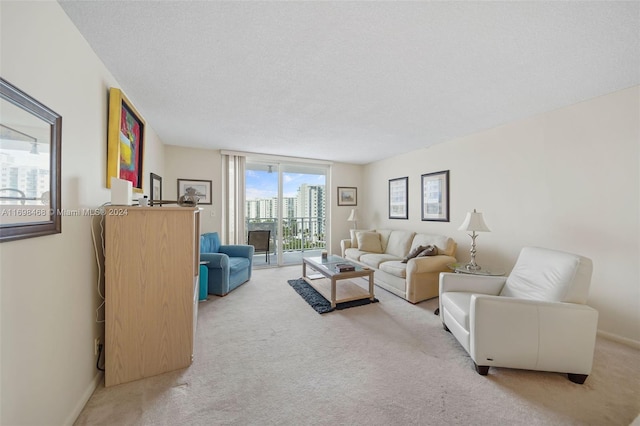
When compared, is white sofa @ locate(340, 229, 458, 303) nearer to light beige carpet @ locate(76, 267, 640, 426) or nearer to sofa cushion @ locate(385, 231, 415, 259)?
sofa cushion @ locate(385, 231, 415, 259)

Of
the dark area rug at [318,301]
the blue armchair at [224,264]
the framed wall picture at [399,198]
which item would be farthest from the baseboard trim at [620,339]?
the blue armchair at [224,264]

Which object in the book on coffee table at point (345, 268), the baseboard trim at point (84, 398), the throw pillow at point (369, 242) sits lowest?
the baseboard trim at point (84, 398)

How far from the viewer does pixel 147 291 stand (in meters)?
1.71

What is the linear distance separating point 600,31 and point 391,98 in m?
1.33

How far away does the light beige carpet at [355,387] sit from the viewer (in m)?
1.39

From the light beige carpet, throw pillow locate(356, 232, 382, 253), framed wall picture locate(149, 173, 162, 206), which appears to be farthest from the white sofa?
framed wall picture locate(149, 173, 162, 206)

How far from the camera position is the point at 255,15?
4.29ft

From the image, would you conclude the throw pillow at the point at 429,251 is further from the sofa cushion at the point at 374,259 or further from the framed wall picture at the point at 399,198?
the framed wall picture at the point at 399,198

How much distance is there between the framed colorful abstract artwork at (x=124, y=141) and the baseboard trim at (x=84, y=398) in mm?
1388

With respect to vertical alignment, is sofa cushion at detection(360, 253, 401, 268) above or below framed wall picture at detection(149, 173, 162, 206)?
below

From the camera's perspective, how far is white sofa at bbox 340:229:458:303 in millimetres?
3086

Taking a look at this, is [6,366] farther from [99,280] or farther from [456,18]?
[456,18]

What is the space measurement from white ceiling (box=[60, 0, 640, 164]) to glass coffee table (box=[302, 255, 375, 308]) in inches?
76.4

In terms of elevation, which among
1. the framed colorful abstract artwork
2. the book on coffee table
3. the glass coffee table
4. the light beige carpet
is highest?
the framed colorful abstract artwork
